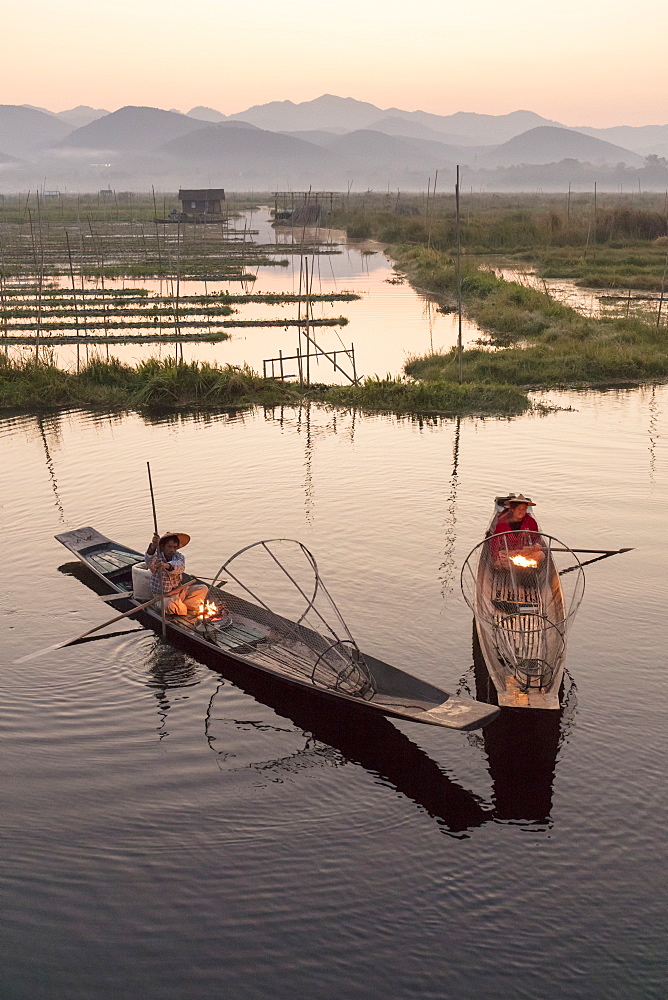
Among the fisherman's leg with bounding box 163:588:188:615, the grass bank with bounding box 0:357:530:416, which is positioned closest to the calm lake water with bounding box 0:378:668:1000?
the fisherman's leg with bounding box 163:588:188:615

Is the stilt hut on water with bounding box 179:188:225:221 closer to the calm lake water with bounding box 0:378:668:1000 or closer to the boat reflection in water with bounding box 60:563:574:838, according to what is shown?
the calm lake water with bounding box 0:378:668:1000

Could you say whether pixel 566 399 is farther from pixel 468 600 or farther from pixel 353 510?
pixel 468 600

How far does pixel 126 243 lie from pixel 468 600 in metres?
48.4

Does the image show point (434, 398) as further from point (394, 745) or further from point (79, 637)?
point (394, 745)

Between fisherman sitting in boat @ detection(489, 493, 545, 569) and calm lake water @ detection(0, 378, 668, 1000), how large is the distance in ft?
3.44

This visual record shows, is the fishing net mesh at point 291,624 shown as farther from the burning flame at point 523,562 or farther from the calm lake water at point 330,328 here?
the calm lake water at point 330,328

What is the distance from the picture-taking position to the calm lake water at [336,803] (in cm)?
588

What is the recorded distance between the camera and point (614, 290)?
1416 inches

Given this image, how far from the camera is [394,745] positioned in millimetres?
8070

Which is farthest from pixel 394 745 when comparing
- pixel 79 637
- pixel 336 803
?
pixel 79 637

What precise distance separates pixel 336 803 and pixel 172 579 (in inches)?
131

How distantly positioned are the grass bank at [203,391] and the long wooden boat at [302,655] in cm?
986

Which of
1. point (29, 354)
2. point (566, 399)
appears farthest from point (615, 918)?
point (29, 354)

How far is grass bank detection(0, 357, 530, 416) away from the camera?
65.6ft
